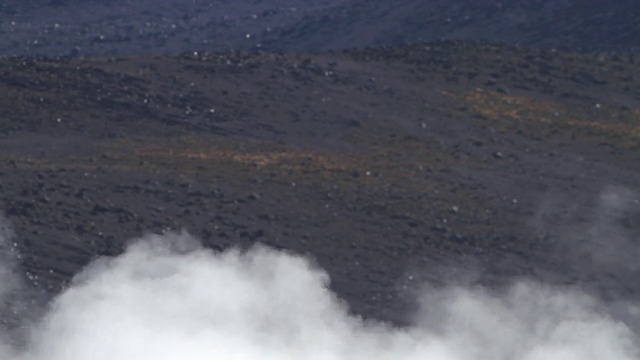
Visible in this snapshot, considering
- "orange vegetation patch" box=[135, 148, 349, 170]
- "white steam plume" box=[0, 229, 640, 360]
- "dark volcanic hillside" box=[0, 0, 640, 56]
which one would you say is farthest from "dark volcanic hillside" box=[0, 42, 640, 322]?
"dark volcanic hillside" box=[0, 0, 640, 56]

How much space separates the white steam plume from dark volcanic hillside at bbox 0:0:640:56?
1729 centimetres

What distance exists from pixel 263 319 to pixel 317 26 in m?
23.9

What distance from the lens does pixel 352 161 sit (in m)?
25.5

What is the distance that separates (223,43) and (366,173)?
18159mm

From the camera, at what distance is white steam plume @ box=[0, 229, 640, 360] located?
19.1 meters

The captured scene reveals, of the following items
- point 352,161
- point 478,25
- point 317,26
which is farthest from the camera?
point 317,26

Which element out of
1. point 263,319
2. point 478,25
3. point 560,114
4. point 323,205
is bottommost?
point 478,25

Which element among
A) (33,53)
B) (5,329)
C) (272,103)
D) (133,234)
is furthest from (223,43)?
(5,329)

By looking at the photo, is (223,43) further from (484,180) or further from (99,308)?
(99,308)

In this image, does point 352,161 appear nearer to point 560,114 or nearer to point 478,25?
point 560,114

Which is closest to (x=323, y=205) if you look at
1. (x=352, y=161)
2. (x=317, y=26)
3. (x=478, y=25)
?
(x=352, y=161)

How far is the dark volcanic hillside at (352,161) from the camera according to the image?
2203cm

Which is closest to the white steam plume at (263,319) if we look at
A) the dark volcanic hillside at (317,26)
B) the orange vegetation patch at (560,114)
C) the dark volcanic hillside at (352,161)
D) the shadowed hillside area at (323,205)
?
the shadowed hillside area at (323,205)

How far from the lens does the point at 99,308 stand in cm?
1961
